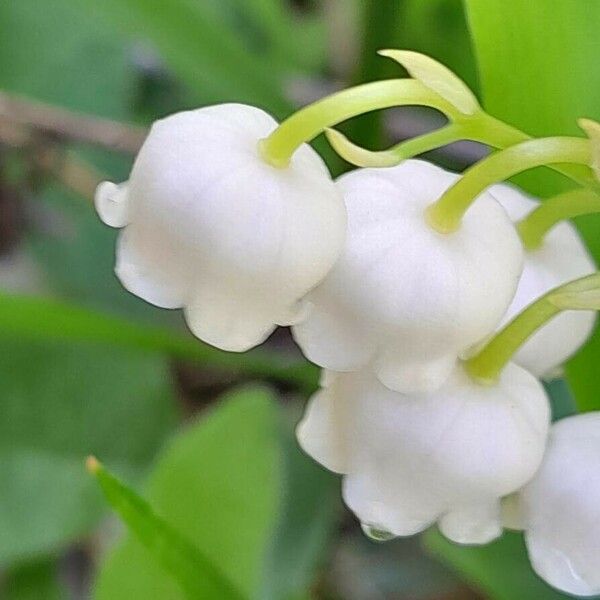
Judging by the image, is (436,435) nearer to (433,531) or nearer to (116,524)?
(433,531)

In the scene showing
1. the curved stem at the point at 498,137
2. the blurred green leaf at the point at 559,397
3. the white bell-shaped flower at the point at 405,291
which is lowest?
the blurred green leaf at the point at 559,397

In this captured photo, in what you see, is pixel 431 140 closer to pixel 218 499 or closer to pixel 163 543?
pixel 163 543

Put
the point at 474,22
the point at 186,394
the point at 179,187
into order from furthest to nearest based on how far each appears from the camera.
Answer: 1. the point at 186,394
2. the point at 474,22
3. the point at 179,187

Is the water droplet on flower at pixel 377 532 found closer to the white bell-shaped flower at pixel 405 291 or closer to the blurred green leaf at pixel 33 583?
the white bell-shaped flower at pixel 405 291

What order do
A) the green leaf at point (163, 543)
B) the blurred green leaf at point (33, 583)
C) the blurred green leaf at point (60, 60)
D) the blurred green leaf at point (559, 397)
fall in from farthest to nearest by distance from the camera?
the blurred green leaf at point (60, 60), the blurred green leaf at point (33, 583), the blurred green leaf at point (559, 397), the green leaf at point (163, 543)

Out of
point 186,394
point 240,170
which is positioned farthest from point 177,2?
point 240,170

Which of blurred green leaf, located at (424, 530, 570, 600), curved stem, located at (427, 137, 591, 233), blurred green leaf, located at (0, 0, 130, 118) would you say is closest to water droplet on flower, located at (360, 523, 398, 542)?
curved stem, located at (427, 137, 591, 233)

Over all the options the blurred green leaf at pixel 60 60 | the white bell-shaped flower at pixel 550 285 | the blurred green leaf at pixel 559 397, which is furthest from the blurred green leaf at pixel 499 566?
the blurred green leaf at pixel 60 60

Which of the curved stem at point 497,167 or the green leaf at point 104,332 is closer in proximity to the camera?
the curved stem at point 497,167

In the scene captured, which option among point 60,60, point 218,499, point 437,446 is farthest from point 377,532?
point 60,60
